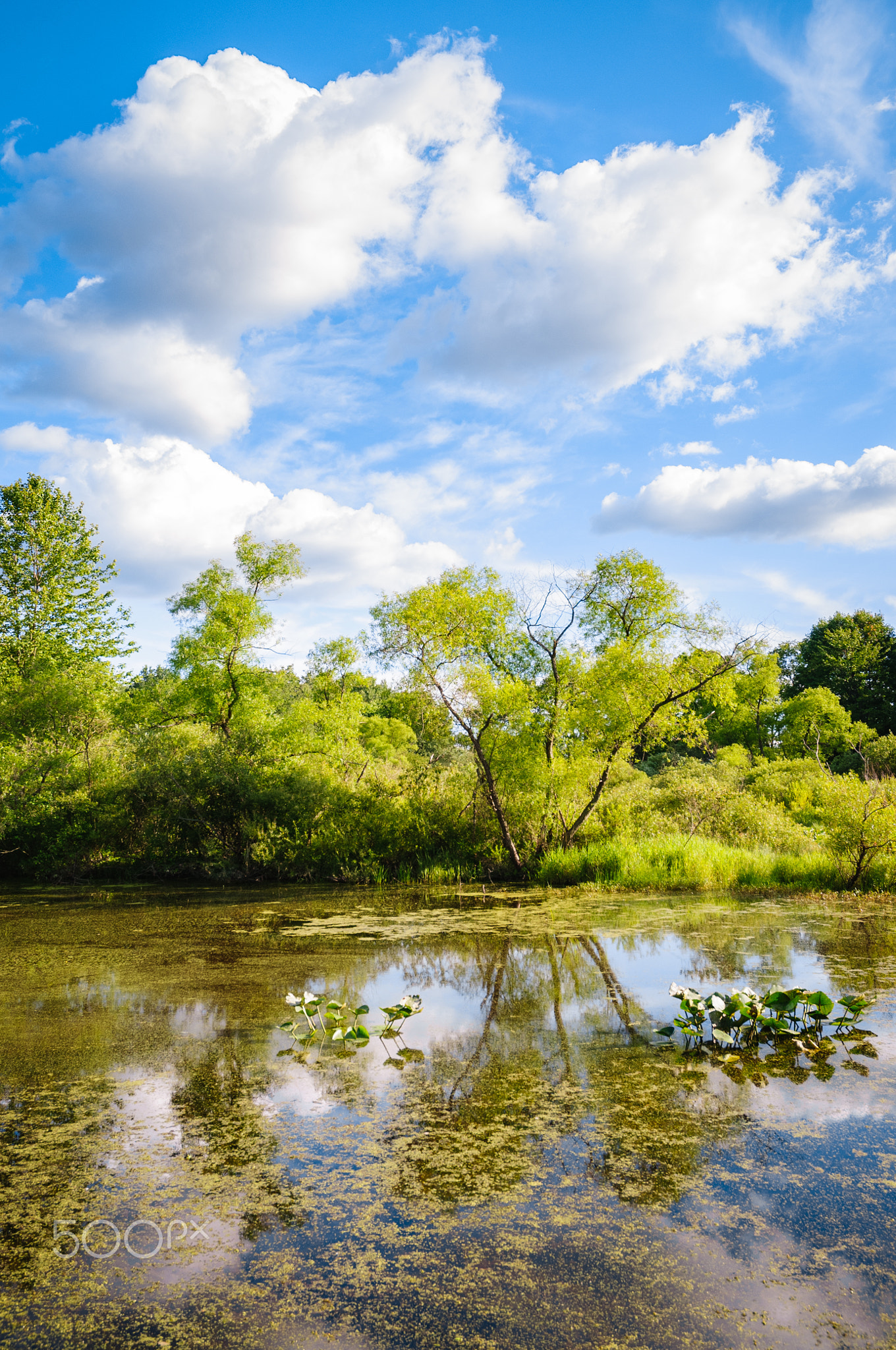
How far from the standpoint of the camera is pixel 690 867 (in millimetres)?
12617

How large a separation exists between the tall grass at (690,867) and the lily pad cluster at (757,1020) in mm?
7020

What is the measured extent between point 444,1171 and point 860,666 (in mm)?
43921

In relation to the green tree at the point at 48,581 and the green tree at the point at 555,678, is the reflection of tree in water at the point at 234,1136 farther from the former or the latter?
the green tree at the point at 48,581

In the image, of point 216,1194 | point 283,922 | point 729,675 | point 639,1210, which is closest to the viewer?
point 639,1210

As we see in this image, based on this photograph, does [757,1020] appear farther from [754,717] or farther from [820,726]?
[754,717]

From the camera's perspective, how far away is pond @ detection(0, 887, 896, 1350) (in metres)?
2.51

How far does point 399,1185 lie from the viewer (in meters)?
3.35

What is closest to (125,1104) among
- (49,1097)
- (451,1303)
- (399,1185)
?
(49,1097)

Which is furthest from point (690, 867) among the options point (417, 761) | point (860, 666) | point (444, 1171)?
point (860, 666)

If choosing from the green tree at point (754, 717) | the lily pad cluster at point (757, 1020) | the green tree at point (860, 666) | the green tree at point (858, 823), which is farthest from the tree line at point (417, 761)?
the green tree at point (860, 666)

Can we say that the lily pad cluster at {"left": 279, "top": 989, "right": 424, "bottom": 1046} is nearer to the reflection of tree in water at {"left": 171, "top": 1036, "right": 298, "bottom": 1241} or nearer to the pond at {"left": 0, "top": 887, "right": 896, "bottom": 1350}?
the pond at {"left": 0, "top": 887, "right": 896, "bottom": 1350}

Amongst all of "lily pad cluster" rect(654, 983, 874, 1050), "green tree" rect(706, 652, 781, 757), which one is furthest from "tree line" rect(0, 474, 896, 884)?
"green tree" rect(706, 652, 781, 757)

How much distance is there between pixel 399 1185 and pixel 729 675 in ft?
39.0

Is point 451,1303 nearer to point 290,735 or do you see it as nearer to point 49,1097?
point 49,1097
